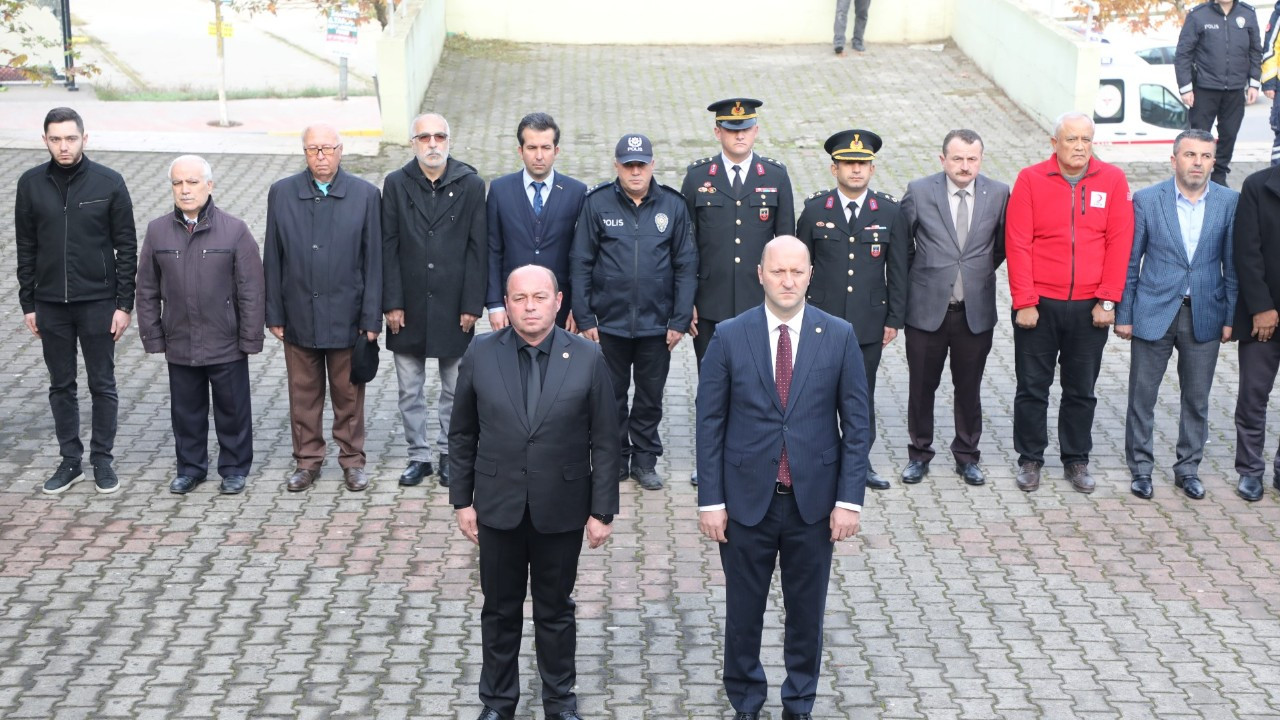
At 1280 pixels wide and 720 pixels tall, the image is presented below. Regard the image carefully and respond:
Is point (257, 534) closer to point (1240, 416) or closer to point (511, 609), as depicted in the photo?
point (511, 609)

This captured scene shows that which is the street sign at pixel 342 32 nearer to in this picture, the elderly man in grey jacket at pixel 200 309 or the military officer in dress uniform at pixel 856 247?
the elderly man in grey jacket at pixel 200 309

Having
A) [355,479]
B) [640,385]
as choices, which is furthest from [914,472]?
[355,479]

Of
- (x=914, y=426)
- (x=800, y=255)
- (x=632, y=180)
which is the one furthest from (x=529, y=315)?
(x=914, y=426)

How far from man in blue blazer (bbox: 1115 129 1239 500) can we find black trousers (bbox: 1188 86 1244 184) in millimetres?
6128

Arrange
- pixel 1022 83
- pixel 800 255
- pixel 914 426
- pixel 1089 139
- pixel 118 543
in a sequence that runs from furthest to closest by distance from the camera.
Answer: pixel 1022 83
pixel 914 426
pixel 1089 139
pixel 118 543
pixel 800 255

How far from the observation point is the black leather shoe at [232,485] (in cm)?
860

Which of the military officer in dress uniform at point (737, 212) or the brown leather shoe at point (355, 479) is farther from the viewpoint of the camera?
the brown leather shoe at point (355, 479)

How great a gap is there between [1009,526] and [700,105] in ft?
38.5

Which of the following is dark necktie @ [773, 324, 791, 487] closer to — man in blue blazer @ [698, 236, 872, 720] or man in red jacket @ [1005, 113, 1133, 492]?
man in blue blazer @ [698, 236, 872, 720]

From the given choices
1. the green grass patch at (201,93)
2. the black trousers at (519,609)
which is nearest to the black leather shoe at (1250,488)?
the black trousers at (519,609)

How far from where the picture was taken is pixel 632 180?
830 centimetres

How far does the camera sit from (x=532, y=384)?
599cm

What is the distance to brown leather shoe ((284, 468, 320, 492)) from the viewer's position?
8680 millimetres

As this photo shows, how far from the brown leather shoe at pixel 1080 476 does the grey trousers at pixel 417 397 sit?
12.4 feet
